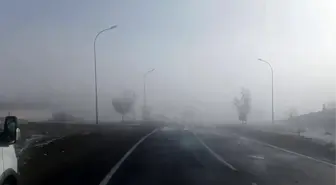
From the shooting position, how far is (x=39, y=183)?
49.7ft

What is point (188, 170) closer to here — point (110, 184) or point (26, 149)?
point (110, 184)

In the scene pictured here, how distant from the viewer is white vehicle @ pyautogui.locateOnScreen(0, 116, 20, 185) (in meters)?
8.16

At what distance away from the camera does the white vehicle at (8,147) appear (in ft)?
26.8

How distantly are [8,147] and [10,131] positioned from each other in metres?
0.61

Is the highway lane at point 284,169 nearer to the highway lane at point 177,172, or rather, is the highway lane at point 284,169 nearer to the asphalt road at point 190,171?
the asphalt road at point 190,171

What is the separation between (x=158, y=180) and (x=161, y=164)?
5514mm

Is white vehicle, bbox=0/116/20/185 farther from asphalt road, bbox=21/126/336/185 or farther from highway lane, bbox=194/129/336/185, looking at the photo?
highway lane, bbox=194/129/336/185

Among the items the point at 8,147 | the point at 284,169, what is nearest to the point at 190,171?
the point at 284,169

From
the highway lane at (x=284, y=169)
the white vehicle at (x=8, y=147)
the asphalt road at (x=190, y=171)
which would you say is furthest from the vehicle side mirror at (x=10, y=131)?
the highway lane at (x=284, y=169)

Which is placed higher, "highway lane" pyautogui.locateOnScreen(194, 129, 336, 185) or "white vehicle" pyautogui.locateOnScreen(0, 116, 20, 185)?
"white vehicle" pyautogui.locateOnScreen(0, 116, 20, 185)

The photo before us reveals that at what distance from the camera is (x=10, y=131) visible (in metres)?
8.20

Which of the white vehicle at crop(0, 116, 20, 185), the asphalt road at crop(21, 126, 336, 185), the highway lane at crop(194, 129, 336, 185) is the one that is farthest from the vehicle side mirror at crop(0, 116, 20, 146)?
the highway lane at crop(194, 129, 336, 185)

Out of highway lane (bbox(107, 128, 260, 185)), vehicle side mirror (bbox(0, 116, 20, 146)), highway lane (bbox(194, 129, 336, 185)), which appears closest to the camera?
vehicle side mirror (bbox(0, 116, 20, 146))

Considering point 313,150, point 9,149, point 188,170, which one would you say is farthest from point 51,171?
point 313,150
